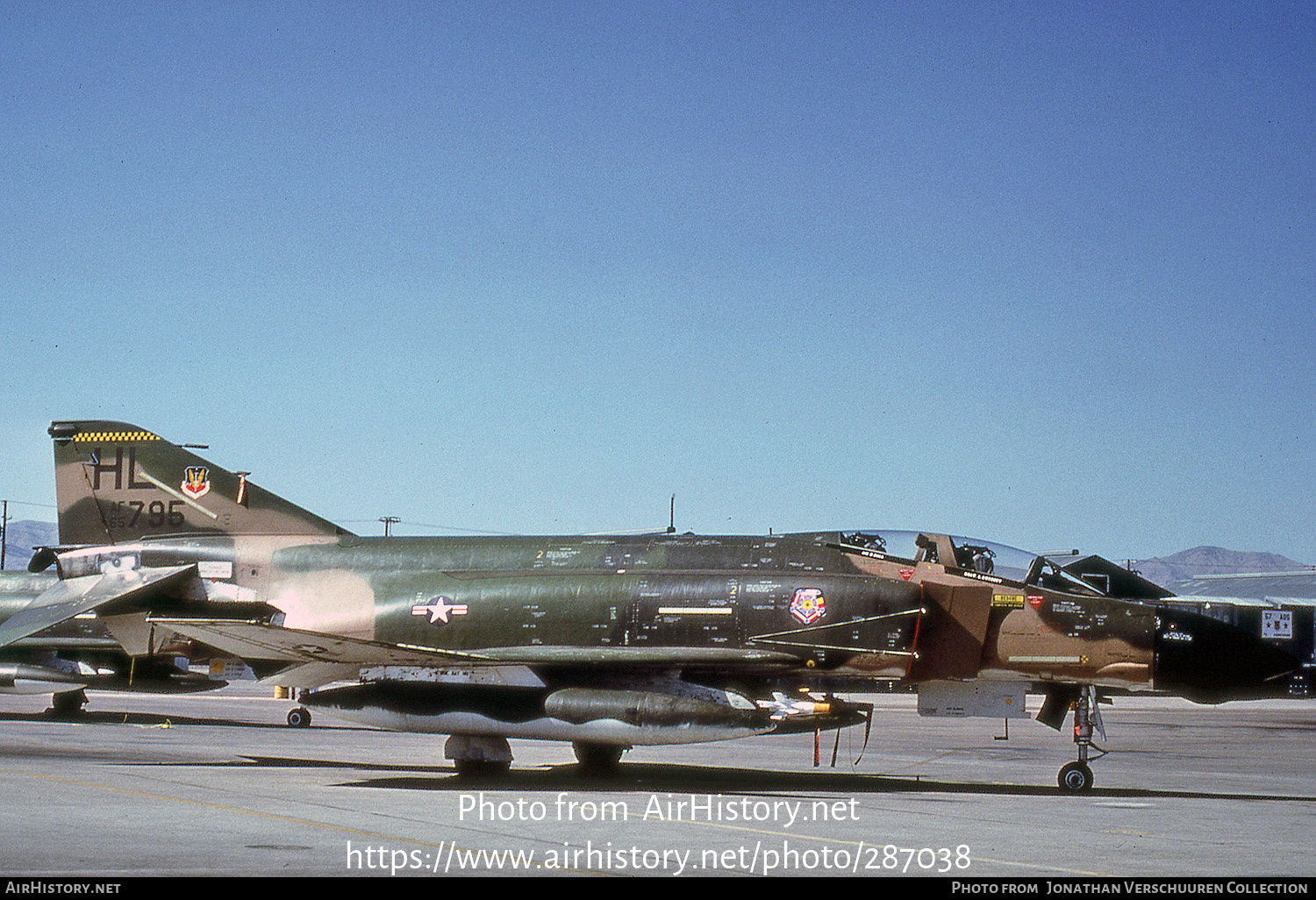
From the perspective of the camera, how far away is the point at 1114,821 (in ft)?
39.4

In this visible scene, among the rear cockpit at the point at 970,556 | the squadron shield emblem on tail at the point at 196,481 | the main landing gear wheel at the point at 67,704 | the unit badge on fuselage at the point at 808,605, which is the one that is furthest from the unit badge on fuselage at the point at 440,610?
the main landing gear wheel at the point at 67,704

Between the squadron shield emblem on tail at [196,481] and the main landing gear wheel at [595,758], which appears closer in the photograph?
the main landing gear wheel at [595,758]

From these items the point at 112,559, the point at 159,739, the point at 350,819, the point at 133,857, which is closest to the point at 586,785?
the point at 350,819

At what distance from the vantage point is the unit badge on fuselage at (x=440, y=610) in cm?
1728

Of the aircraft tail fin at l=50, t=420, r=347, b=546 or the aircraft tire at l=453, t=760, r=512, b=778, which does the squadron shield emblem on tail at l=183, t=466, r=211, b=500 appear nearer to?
the aircraft tail fin at l=50, t=420, r=347, b=546

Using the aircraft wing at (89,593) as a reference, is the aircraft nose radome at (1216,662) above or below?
below

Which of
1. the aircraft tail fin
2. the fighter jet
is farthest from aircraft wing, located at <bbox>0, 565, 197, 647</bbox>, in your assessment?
the aircraft tail fin

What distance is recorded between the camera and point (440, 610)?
1738 cm

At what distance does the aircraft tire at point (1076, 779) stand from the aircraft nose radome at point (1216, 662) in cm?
136

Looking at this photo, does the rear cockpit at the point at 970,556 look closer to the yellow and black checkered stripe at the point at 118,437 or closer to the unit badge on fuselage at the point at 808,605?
the unit badge on fuselage at the point at 808,605

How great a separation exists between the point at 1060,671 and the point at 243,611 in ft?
36.8

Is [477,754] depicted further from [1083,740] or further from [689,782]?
[1083,740]

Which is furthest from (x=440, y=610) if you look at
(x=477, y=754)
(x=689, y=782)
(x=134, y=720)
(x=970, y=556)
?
(x=134, y=720)
